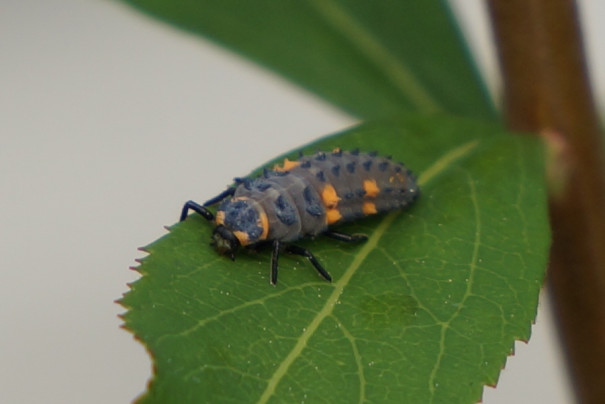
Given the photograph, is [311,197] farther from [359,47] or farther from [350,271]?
[359,47]

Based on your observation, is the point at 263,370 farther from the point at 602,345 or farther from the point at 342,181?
the point at 602,345

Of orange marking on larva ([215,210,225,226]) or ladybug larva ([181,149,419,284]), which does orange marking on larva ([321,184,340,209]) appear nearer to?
ladybug larva ([181,149,419,284])

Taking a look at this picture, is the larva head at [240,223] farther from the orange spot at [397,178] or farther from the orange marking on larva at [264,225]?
the orange spot at [397,178]

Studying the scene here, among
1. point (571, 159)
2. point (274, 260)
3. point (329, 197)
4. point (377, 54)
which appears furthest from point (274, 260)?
point (377, 54)

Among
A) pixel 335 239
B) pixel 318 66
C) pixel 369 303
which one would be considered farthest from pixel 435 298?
pixel 318 66

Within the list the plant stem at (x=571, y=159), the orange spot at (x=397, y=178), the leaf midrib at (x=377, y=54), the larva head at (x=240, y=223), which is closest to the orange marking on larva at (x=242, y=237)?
the larva head at (x=240, y=223)

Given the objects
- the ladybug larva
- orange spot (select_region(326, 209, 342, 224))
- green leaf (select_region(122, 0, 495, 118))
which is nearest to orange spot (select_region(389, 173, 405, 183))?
the ladybug larva
